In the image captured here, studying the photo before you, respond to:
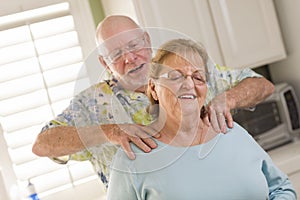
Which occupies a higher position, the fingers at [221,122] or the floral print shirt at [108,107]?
the floral print shirt at [108,107]

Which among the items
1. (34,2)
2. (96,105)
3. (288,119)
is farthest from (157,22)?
(96,105)

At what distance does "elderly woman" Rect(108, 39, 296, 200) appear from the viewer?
0.89 m

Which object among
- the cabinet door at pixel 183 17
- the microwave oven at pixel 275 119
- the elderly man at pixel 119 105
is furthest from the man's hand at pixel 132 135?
the microwave oven at pixel 275 119

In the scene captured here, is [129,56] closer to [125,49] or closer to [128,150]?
[125,49]

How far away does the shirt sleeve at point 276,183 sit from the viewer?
97cm

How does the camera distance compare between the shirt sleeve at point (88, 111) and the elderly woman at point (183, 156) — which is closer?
the elderly woman at point (183, 156)

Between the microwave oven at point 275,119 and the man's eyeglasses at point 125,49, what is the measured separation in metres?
1.48

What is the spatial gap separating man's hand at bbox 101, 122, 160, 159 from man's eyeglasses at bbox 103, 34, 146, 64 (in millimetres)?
126

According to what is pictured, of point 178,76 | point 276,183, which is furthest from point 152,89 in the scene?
point 276,183

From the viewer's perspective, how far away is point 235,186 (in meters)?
0.91

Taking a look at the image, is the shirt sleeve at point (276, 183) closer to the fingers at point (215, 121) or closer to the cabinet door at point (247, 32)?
the fingers at point (215, 121)

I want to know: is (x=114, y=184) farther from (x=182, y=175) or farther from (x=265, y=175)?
(x=265, y=175)

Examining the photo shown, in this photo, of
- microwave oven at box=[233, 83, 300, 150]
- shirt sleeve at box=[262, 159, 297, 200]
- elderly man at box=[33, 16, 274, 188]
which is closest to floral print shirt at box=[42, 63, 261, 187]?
elderly man at box=[33, 16, 274, 188]

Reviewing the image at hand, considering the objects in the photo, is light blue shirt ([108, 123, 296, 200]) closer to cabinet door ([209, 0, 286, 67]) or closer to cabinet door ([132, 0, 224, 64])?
cabinet door ([132, 0, 224, 64])
